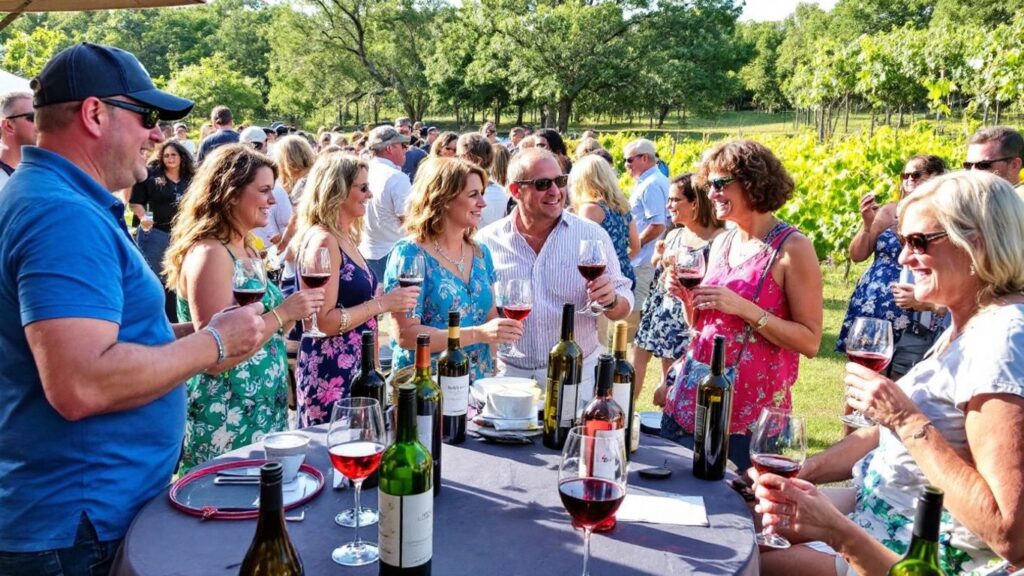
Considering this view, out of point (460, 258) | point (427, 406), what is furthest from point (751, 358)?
point (427, 406)

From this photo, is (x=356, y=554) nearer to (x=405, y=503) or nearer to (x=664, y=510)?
(x=405, y=503)

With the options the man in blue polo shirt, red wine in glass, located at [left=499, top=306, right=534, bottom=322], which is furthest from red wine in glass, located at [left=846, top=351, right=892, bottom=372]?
the man in blue polo shirt

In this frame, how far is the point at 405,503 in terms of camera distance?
141cm

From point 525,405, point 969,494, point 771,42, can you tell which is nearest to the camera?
point 969,494

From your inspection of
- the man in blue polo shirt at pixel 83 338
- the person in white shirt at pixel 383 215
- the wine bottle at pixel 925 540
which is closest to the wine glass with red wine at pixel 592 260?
the man in blue polo shirt at pixel 83 338

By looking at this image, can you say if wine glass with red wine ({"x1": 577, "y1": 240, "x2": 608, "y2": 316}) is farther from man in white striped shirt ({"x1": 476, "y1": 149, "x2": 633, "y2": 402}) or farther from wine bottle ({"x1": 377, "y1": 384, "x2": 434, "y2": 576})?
wine bottle ({"x1": 377, "y1": 384, "x2": 434, "y2": 576})

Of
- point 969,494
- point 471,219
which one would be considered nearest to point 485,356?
point 471,219

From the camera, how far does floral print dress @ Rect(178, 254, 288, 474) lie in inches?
113

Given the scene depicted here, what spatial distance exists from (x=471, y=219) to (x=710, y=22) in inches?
1645

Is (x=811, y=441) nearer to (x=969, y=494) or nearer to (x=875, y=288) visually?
(x=875, y=288)

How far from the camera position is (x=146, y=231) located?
21.0 ft

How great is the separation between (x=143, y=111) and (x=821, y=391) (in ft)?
18.8

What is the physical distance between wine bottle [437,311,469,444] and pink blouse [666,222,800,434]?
1.09 m

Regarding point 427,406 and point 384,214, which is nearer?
point 427,406
